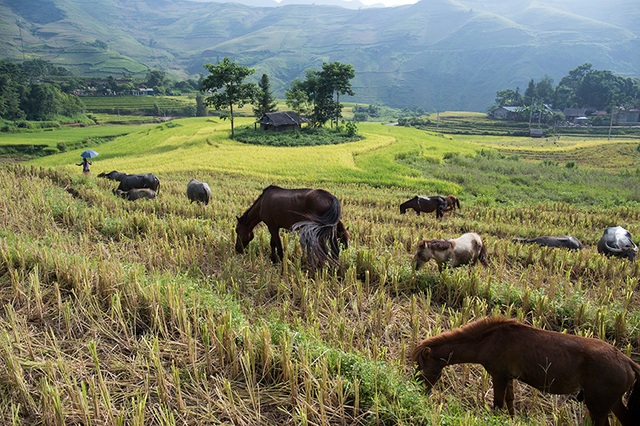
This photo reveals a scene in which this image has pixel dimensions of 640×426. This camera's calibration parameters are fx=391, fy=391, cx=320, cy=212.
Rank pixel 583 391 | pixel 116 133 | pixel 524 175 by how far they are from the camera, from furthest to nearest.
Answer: pixel 116 133 < pixel 524 175 < pixel 583 391

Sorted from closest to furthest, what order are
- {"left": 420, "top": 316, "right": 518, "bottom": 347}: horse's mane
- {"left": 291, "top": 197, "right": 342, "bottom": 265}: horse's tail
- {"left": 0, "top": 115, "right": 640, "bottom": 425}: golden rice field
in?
{"left": 0, "top": 115, "right": 640, "bottom": 425}: golden rice field < {"left": 420, "top": 316, "right": 518, "bottom": 347}: horse's mane < {"left": 291, "top": 197, "right": 342, "bottom": 265}: horse's tail

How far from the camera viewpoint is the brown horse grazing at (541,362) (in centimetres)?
328

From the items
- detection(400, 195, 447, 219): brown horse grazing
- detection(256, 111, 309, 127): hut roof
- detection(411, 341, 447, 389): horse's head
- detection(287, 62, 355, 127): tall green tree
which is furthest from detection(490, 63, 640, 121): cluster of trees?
detection(411, 341, 447, 389): horse's head

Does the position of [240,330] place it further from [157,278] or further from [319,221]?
[319,221]

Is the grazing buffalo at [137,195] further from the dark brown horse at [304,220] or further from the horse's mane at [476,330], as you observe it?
the horse's mane at [476,330]

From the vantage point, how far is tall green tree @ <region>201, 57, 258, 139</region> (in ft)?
143

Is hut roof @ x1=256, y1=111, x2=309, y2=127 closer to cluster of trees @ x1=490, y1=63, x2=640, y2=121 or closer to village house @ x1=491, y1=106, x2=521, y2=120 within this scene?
village house @ x1=491, y1=106, x2=521, y2=120

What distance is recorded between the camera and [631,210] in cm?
1680

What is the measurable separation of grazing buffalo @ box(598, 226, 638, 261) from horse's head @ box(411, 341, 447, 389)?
8.70 meters

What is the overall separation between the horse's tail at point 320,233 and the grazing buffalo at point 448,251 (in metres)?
1.48

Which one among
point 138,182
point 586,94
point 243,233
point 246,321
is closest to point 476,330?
point 246,321

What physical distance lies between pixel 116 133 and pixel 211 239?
55.3 metres

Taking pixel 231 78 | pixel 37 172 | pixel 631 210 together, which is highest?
pixel 231 78

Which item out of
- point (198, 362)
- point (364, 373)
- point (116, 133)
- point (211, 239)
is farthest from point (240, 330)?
point (116, 133)
